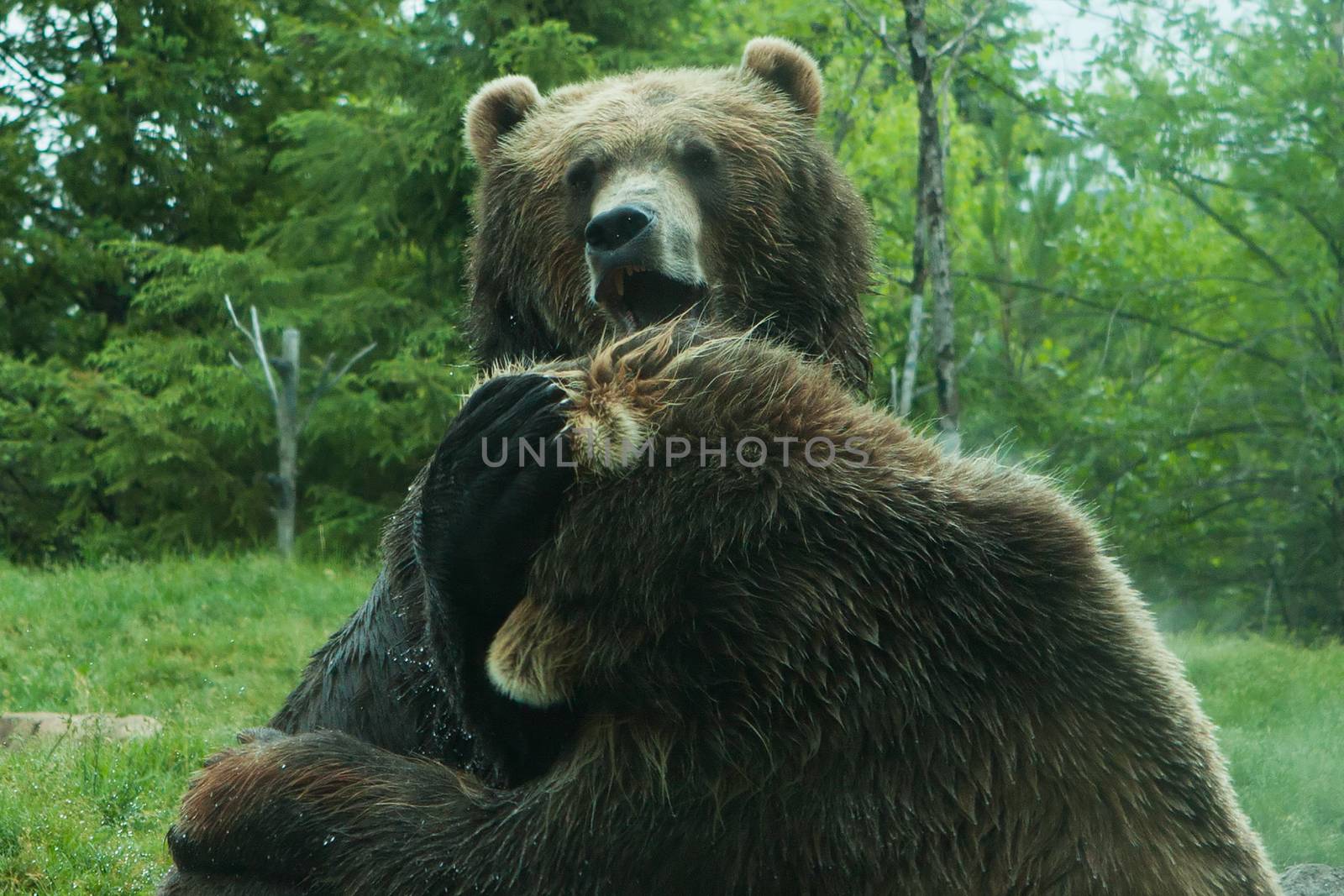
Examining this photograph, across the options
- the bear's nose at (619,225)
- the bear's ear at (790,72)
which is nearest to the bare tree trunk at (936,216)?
the bear's ear at (790,72)

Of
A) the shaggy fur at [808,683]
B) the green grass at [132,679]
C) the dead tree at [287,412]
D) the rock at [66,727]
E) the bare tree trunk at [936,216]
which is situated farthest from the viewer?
the dead tree at [287,412]

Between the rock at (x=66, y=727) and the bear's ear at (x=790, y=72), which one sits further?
the rock at (x=66, y=727)

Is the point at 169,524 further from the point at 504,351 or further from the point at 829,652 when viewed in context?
the point at 829,652

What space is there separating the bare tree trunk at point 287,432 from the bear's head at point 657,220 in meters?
7.00

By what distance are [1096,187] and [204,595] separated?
304 inches

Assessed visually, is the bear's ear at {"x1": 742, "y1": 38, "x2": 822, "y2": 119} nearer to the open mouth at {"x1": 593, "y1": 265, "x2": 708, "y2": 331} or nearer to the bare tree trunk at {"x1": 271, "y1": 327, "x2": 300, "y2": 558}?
the open mouth at {"x1": 593, "y1": 265, "x2": 708, "y2": 331}

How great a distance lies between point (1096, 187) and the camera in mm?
11539

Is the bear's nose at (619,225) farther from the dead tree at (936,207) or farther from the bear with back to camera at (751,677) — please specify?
the dead tree at (936,207)

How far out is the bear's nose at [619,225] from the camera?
10.1 feet

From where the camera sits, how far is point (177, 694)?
6.73 meters

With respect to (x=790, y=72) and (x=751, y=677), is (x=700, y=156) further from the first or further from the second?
(x=751, y=677)

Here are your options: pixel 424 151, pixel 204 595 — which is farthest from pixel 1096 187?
pixel 204 595

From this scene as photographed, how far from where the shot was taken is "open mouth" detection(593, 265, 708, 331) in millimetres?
3145

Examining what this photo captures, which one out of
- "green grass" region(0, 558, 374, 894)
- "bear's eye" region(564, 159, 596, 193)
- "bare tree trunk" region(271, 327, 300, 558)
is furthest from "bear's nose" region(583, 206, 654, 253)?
"bare tree trunk" region(271, 327, 300, 558)
